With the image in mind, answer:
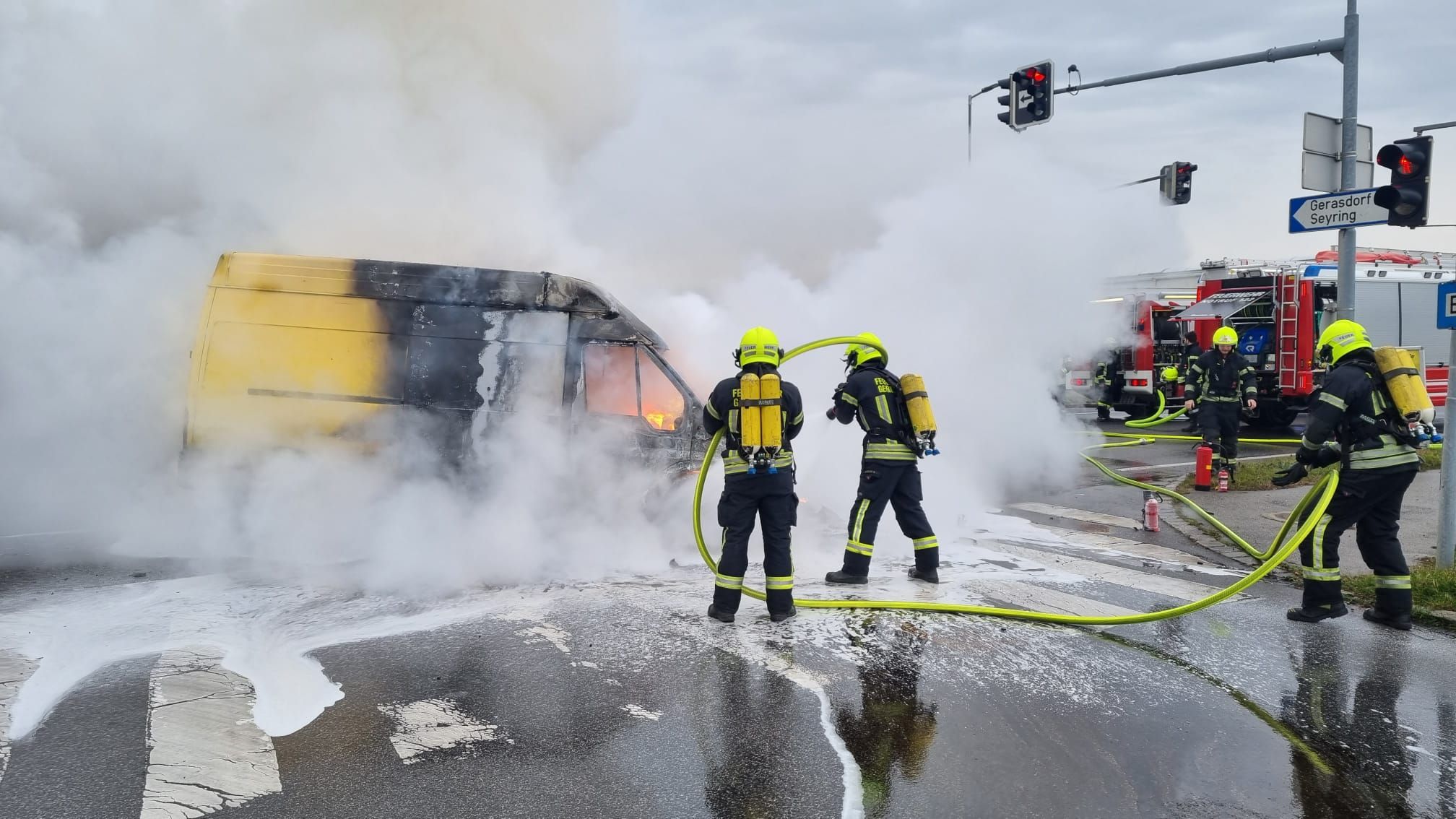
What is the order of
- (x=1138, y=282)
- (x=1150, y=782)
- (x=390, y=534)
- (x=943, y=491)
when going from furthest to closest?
(x=1138, y=282), (x=943, y=491), (x=390, y=534), (x=1150, y=782)

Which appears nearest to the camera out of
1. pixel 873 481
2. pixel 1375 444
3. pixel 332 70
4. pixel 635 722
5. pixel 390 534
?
pixel 635 722

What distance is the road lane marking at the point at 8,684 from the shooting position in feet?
12.8

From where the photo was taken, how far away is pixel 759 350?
5.86 m

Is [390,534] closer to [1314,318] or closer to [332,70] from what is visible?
[332,70]

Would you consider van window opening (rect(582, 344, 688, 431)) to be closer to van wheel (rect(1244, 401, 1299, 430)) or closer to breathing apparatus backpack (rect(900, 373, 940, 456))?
breathing apparatus backpack (rect(900, 373, 940, 456))

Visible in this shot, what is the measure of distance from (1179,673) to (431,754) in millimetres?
3588

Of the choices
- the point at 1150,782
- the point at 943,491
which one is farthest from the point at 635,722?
the point at 943,491

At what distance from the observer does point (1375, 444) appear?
586cm

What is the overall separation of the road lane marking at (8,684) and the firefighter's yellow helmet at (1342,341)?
6932 mm

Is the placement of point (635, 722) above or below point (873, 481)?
below

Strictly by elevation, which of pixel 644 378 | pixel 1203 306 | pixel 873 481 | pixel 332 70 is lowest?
pixel 873 481

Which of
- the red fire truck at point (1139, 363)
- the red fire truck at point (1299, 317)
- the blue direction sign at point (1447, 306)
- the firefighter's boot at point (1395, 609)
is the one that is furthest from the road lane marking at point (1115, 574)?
the red fire truck at point (1139, 363)

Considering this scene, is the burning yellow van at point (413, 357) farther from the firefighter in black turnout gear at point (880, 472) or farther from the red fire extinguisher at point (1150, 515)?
the red fire extinguisher at point (1150, 515)

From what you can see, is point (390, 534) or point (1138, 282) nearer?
point (390, 534)
